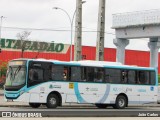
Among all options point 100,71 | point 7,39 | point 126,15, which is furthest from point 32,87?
point 7,39

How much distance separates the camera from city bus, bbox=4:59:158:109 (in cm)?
2828

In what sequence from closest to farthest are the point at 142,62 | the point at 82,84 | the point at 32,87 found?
the point at 32,87
the point at 82,84
the point at 142,62

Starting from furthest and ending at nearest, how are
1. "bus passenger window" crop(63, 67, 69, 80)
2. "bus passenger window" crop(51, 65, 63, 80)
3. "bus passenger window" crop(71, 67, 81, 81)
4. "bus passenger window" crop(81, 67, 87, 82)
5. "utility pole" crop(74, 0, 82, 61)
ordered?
"utility pole" crop(74, 0, 82, 61) → "bus passenger window" crop(81, 67, 87, 82) → "bus passenger window" crop(71, 67, 81, 81) → "bus passenger window" crop(63, 67, 69, 80) → "bus passenger window" crop(51, 65, 63, 80)

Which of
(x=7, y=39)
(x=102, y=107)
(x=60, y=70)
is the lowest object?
(x=102, y=107)

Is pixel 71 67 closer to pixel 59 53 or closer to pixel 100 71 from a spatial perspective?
pixel 100 71

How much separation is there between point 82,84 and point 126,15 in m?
30.6

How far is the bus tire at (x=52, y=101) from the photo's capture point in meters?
28.9

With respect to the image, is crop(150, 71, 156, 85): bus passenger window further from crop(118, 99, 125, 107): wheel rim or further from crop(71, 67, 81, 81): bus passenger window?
crop(71, 67, 81, 81): bus passenger window

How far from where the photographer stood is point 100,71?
102 ft

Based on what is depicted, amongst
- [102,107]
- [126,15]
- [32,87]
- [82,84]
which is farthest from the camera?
[126,15]

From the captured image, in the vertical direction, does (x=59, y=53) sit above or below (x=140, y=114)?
above

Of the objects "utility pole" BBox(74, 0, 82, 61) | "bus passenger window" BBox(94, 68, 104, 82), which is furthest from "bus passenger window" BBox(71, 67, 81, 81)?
"utility pole" BBox(74, 0, 82, 61)

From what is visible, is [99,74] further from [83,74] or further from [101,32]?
[101,32]

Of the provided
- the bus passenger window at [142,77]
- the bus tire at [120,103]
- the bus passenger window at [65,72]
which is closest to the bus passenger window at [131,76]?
the bus passenger window at [142,77]
